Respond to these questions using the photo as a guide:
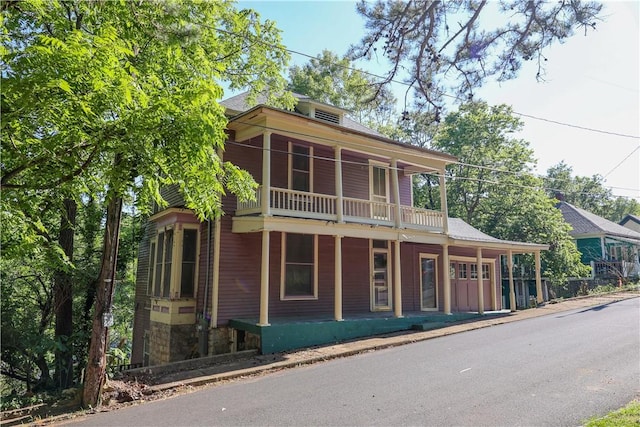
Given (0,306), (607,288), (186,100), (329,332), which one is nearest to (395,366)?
(329,332)

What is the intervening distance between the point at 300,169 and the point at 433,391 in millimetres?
8479

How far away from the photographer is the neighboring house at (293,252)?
1130 cm

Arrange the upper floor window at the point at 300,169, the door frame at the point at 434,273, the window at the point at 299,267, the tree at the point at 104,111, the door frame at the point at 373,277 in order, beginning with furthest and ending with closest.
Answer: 1. the door frame at the point at 434,273
2. the door frame at the point at 373,277
3. the upper floor window at the point at 300,169
4. the window at the point at 299,267
5. the tree at the point at 104,111

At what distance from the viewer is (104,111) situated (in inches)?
211

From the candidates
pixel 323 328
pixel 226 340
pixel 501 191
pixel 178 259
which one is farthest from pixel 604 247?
pixel 178 259

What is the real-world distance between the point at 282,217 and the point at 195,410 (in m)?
5.72

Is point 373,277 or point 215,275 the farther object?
point 373,277

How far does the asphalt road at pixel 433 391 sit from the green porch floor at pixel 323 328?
5.23ft

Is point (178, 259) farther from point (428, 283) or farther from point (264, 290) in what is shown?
point (428, 283)

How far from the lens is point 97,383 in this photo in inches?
273

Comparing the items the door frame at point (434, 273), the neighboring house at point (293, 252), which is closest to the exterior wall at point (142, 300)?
the neighboring house at point (293, 252)

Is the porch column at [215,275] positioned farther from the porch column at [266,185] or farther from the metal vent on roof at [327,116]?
the metal vent on roof at [327,116]

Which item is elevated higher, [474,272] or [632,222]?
[632,222]

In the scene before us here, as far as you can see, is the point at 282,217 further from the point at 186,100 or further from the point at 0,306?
the point at 0,306
